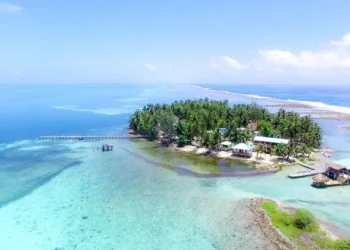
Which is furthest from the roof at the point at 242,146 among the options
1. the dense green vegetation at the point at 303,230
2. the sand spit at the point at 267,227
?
the dense green vegetation at the point at 303,230

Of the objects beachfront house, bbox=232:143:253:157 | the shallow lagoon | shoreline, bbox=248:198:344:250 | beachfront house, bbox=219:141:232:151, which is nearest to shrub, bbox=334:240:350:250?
shoreline, bbox=248:198:344:250

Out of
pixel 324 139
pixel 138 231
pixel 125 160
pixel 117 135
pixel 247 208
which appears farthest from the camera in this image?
pixel 117 135

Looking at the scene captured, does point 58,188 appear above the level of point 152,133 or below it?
below

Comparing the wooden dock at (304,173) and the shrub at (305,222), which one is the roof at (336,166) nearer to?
the wooden dock at (304,173)

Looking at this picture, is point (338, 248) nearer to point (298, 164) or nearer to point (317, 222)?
point (317, 222)

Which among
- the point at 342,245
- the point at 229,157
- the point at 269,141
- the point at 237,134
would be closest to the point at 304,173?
the point at 269,141

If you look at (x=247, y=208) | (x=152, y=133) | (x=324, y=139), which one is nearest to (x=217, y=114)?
(x=152, y=133)

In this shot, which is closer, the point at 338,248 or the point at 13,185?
the point at 338,248
